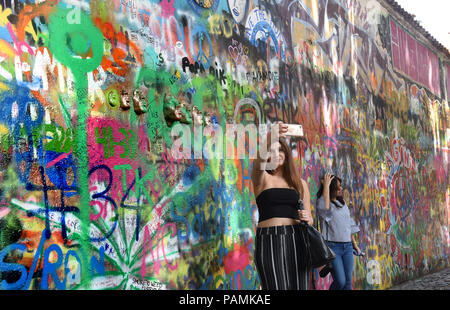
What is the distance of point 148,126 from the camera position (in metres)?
5.24

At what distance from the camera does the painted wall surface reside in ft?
13.5

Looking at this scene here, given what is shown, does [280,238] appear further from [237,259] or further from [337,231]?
[337,231]

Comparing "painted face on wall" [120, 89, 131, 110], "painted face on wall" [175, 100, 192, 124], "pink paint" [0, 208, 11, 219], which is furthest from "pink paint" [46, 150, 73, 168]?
"painted face on wall" [175, 100, 192, 124]

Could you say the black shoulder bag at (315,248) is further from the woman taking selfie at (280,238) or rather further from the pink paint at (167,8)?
the pink paint at (167,8)

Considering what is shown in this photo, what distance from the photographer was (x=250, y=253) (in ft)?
21.6

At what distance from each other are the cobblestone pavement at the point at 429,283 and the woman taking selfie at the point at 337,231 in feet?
10.0

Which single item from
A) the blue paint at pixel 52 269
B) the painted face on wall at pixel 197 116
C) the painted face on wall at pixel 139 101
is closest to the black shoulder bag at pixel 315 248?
the painted face on wall at pixel 197 116

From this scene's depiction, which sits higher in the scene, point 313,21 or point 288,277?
point 313,21

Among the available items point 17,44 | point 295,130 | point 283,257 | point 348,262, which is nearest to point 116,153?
point 17,44

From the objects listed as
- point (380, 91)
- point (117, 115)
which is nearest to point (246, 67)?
point (117, 115)

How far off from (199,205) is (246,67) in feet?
6.30

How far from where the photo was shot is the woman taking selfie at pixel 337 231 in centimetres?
796

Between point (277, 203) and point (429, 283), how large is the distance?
6.97 meters

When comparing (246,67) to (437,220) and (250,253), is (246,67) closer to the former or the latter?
(250,253)
